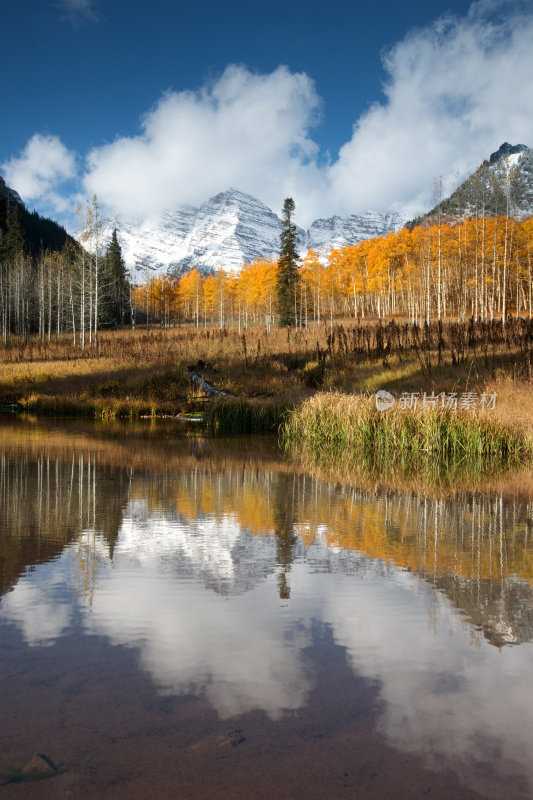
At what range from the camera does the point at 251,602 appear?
434 centimetres

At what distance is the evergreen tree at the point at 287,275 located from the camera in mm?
55719

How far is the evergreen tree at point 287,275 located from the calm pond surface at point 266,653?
49.0 metres

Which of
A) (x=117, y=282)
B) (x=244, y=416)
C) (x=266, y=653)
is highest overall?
(x=117, y=282)

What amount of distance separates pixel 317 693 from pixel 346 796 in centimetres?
75

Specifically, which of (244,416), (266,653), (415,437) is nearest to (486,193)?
(244,416)

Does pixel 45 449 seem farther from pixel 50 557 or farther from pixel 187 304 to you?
pixel 187 304

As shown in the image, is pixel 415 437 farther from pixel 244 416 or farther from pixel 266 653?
pixel 266 653

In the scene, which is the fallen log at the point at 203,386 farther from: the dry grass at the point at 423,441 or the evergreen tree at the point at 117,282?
the evergreen tree at the point at 117,282

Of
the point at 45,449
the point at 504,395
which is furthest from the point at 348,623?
the point at 504,395

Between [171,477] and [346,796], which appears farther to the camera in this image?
[171,477]

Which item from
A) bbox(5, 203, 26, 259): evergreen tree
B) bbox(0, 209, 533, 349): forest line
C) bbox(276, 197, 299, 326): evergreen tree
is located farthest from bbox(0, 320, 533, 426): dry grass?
bbox(5, 203, 26, 259): evergreen tree

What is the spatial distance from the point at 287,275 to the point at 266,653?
182 ft

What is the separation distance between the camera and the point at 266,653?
3438 mm

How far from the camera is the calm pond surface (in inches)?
95.2
